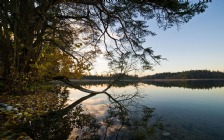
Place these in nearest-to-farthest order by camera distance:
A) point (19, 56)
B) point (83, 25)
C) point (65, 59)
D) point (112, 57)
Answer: point (19, 56) < point (65, 59) < point (112, 57) < point (83, 25)

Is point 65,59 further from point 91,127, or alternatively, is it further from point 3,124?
point 3,124

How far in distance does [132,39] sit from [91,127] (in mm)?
6173

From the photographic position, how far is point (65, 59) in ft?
38.5

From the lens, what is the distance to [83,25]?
1545 cm

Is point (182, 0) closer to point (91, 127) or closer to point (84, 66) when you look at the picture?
point (84, 66)

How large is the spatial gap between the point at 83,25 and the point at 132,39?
12.7 ft

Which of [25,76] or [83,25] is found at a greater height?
[83,25]

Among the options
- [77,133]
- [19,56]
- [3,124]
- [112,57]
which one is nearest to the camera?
[3,124]

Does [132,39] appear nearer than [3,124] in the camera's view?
No

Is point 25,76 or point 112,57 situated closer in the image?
point 25,76

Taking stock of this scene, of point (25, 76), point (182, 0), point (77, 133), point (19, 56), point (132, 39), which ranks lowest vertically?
point (77, 133)

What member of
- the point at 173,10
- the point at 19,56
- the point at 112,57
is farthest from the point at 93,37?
the point at 173,10

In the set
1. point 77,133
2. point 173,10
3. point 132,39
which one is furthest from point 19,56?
point 173,10

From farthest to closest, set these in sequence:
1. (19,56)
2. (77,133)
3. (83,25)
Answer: (83,25), (19,56), (77,133)
